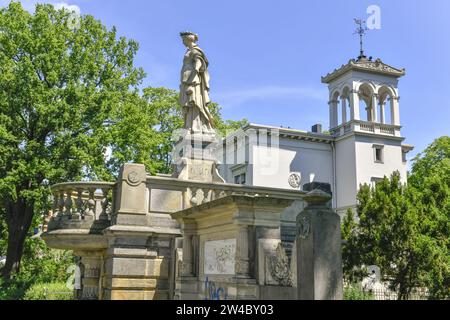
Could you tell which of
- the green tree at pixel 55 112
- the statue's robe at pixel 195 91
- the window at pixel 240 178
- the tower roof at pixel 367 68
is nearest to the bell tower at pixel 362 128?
the tower roof at pixel 367 68

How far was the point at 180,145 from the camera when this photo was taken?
14422 mm

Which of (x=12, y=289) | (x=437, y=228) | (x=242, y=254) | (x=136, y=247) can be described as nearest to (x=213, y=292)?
(x=242, y=254)

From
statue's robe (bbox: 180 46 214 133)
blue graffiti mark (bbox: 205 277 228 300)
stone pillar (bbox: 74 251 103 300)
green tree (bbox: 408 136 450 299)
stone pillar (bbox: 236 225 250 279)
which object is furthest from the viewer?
green tree (bbox: 408 136 450 299)

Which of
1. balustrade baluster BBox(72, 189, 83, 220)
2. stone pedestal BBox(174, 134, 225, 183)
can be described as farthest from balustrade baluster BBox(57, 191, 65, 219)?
stone pedestal BBox(174, 134, 225, 183)

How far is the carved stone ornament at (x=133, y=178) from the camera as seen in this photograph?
11.5 metres

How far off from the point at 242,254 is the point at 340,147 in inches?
1357

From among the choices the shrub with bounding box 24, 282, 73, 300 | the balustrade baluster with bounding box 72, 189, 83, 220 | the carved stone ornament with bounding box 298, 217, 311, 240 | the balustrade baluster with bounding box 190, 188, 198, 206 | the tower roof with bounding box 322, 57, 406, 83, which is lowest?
the shrub with bounding box 24, 282, 73, 300

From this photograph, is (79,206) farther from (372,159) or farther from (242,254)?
(372,159)

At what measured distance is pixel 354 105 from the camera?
1556 inches

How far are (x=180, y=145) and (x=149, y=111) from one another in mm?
15406

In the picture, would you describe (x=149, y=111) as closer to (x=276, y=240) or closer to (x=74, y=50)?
(x=74, y=50)

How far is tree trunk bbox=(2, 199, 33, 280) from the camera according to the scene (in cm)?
2483

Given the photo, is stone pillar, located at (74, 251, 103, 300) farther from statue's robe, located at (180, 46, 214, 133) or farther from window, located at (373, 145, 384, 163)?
window, located at (373, 145, 384, 163)
